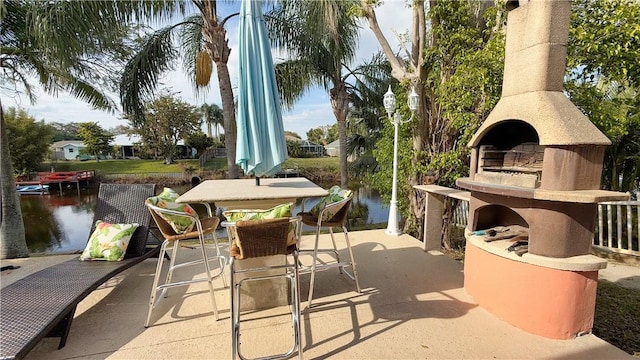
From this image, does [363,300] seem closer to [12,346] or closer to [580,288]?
[580,288]

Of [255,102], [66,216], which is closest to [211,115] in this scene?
[66,216]

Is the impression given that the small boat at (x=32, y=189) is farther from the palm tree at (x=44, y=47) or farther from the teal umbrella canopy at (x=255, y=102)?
the teal umbrella canopy at (x=255, y=102)

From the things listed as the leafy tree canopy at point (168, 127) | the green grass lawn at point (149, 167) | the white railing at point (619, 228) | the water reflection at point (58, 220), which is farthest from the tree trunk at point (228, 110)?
the leafy tree canopy at point (168, 127)

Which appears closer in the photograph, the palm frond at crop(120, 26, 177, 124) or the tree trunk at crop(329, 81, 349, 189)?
the palm frond at crop(120, 26, 177, 124)

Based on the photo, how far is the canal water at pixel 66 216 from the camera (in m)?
9.59

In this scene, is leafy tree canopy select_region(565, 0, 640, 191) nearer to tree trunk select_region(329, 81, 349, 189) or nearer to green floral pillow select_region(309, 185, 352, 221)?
green floral pillow select_region(309, 185, 352, 221)

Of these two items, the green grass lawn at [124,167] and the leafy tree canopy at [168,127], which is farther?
the leafy tree canopy at [168,127]

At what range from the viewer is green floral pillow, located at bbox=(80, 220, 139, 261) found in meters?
2.89

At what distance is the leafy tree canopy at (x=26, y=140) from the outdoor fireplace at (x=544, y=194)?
26.0 metres

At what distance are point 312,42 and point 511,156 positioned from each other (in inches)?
204

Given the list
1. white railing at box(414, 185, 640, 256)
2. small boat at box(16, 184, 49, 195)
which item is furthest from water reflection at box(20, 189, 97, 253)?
white railing at box(414, 185, 640, 256)

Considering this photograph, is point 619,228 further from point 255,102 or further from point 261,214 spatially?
point 255,102

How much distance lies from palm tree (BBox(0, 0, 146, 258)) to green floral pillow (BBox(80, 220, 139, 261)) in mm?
2406

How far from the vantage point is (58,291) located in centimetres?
222
